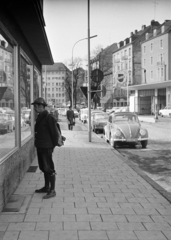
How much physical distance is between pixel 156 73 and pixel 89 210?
181ft

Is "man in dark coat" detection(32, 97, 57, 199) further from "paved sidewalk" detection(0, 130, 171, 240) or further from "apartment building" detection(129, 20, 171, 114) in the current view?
"apartment building" detection(129, 20, 171, 114)

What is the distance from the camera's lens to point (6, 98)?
18.2ft

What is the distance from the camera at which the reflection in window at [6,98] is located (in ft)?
17.0

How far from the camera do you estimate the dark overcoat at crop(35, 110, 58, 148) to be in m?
5.52

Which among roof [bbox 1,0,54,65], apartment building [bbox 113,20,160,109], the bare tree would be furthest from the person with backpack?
the bare tree

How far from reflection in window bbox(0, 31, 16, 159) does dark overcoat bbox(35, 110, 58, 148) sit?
1.81 ft

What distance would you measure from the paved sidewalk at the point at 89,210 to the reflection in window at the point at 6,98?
3.23ft

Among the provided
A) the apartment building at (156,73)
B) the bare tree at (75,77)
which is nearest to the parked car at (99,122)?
the apartment building at (156,73)

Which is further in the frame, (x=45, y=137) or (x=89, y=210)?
(x=45, y=137)

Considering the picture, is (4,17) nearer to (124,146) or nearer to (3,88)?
(3,88)

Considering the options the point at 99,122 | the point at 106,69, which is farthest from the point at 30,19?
the point at 106,69

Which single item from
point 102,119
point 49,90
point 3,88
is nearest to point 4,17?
point 3,88

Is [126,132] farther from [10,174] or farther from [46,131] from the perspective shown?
[10,174]

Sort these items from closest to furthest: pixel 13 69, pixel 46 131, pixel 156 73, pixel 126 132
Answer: pixel 46 131 < pixel 13 69 < pixel 126 132 < pixel 156 73
